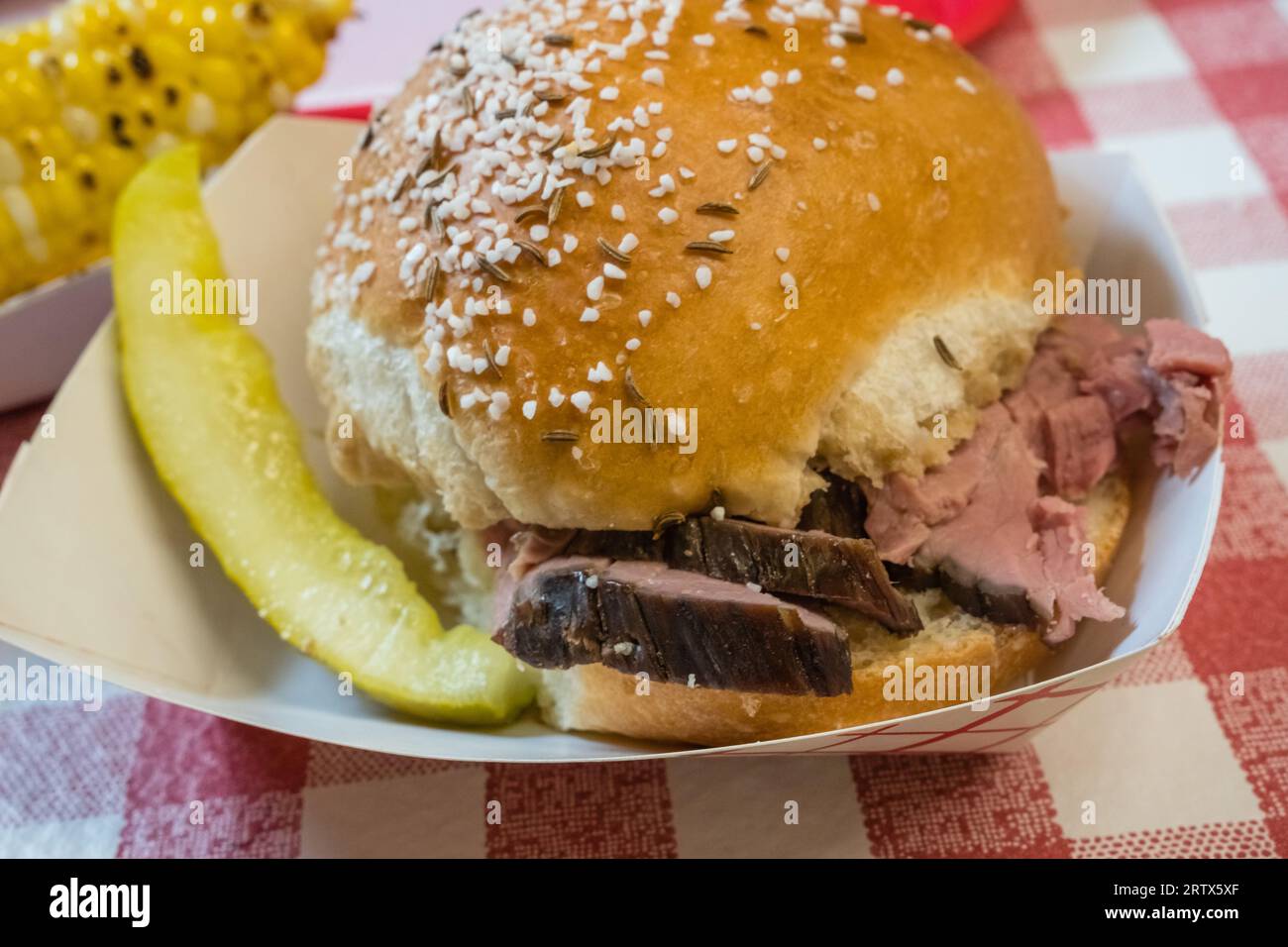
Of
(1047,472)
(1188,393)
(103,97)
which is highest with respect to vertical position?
(103,97)

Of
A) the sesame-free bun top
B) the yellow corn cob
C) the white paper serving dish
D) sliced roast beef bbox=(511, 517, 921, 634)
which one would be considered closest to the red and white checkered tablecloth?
the white paper serving dish

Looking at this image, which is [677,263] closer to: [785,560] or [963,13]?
[785,560]

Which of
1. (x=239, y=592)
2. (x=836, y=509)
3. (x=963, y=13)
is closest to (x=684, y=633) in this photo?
(x=836, y=509)

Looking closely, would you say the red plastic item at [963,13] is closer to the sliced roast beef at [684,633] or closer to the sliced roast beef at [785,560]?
the sliced roast beef at [785,560]

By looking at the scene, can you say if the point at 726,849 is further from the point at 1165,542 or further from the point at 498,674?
the point at 1165,542

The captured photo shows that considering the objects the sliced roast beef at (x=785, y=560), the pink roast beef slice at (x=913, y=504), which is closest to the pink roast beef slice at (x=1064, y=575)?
the pink roast beef slice at (x=913, y=504)

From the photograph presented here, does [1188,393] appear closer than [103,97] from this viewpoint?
Yes

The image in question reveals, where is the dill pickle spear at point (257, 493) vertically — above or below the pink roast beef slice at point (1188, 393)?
below

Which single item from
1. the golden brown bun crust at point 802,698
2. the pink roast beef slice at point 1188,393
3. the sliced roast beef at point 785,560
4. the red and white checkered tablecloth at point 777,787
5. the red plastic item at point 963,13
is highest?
the red plastic item at point 963,13
